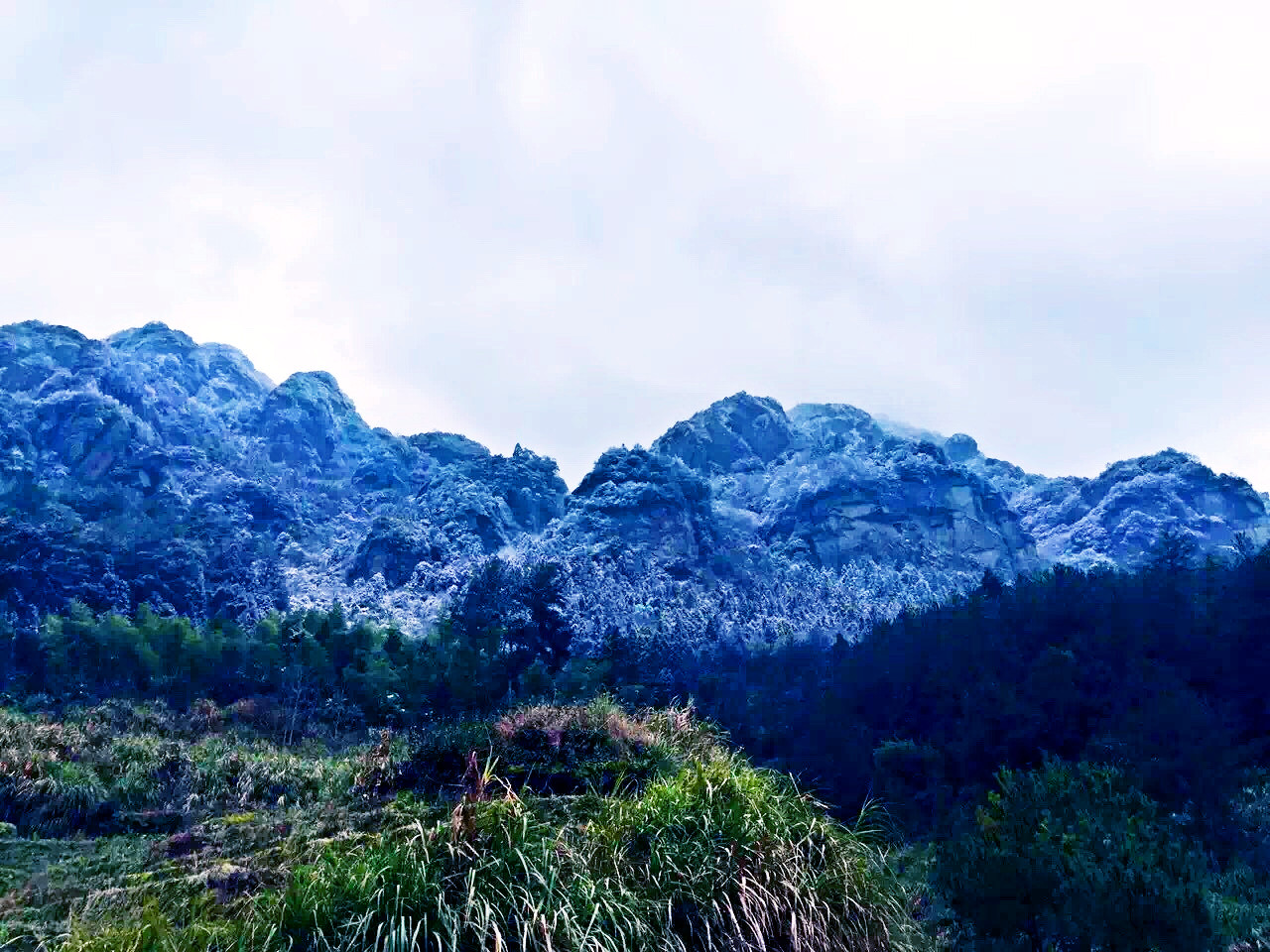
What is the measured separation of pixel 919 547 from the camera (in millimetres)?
118562

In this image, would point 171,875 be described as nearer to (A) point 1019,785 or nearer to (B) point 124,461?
(A) point 1019,785

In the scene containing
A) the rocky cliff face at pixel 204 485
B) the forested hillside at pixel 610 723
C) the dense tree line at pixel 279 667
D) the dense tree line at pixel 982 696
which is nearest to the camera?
the forested hillside at pixel 610 723

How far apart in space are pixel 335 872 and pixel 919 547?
120m

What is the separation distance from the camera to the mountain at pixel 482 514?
79.7 meters

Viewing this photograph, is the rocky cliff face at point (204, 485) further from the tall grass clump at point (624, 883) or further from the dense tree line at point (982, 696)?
the tall grass clump at point (624, 883)

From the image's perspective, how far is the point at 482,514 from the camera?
411 ft

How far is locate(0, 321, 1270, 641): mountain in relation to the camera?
79.7m

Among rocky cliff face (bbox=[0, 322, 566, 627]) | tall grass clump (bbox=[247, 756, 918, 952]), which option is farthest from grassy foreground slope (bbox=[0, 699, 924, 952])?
rocky cliff face (bbox=[0, 322, 566, 627])

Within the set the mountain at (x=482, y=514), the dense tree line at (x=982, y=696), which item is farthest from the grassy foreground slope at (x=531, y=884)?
the mountain at (x=482, y=514)

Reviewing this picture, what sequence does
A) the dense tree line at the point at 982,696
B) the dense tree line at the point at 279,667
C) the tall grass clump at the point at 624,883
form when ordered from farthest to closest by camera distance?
the dense tree line at the point at 279,667, the dense tree line at the point at 982,696, the tall grass clump at the point at 624,883

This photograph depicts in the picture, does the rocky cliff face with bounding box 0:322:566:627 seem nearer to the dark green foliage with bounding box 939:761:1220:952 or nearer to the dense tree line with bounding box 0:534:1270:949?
the dense tree line with bounding box 0:534:1270:949

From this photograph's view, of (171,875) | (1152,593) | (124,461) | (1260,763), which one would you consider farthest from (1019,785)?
(124,461)

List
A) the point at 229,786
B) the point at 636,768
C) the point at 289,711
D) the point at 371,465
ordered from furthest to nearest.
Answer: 1. the point at 371,465
2. the point at 289,711
3. the point at 229,786
4. the point at 636,768

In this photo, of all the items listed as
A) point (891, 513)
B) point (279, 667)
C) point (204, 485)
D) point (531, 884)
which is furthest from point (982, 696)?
point (204, 485)
